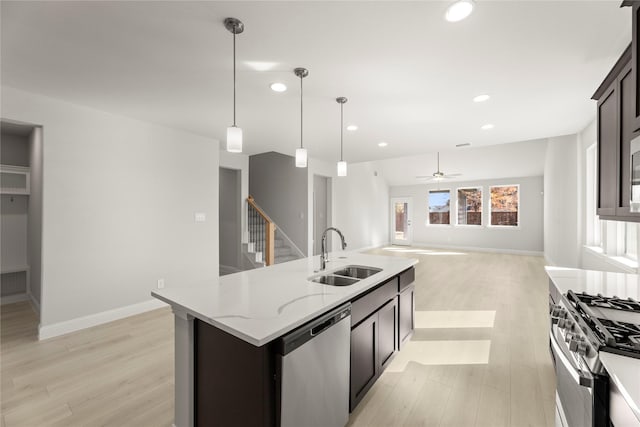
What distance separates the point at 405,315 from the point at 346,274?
0.76m

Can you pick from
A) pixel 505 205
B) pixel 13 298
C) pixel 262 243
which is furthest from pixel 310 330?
pixel 505 205

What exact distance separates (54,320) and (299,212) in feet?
14.9

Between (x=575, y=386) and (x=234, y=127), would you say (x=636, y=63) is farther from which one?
(x=234, y=127)

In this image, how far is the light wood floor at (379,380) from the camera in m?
1.91

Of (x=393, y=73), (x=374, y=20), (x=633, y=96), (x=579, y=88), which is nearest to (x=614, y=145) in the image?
(x=633, y=96)

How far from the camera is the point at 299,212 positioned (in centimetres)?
672

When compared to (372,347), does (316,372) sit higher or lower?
higher

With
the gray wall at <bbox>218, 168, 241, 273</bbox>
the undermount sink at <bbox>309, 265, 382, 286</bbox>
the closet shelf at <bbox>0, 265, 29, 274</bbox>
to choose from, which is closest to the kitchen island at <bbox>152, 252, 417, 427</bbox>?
the undermount sink at <bbox>309, 265, 382, 286</bbox>

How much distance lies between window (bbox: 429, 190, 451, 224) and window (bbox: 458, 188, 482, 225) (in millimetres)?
385

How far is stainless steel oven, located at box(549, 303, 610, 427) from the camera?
3.33ft

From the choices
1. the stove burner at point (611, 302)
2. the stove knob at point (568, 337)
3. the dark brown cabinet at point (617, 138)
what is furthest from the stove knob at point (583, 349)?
the dark brown cabinet at point (617, 138)

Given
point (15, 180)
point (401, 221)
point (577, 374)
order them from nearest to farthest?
1. point (577, 374)
2. point (15, 180)
3. point (401, 221)

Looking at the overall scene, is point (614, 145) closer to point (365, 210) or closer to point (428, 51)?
point (428, 51)

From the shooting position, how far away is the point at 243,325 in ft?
4.23
